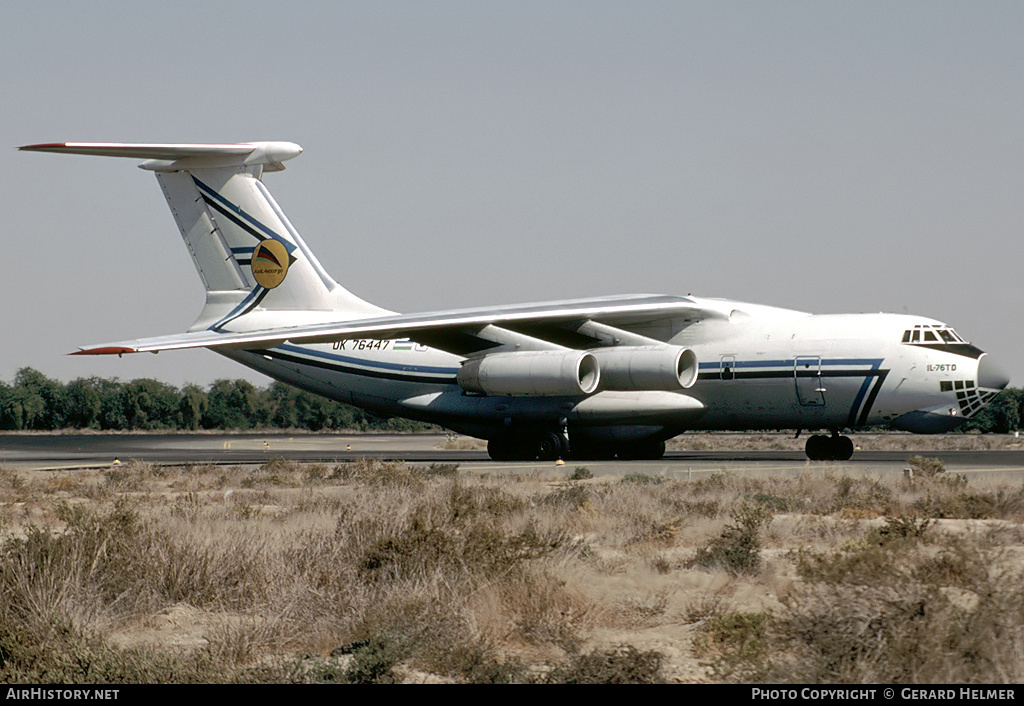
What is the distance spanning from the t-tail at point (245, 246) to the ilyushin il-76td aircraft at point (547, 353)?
0.03m

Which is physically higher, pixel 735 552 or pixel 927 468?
pixel 735 552

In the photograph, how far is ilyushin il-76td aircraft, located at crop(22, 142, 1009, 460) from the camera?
66.1 ft

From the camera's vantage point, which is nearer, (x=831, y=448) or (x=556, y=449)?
(x=831, y=448)

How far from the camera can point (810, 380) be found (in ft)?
66.4

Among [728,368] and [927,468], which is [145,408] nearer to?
[728,368]

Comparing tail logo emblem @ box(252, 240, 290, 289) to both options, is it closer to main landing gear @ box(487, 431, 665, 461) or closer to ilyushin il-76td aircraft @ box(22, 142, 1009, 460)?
ilyushin il-76td aircraft @ box(22, 142, 1009, 460)

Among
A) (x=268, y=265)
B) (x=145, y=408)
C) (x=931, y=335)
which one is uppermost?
(x=268, y=265)

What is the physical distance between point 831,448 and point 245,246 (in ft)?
44.5

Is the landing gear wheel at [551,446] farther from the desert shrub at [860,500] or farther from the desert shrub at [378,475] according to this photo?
the desert shrub at [860,500]

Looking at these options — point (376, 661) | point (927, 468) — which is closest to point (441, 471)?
point (927, 468)

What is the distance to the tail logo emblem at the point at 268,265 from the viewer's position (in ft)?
81.7

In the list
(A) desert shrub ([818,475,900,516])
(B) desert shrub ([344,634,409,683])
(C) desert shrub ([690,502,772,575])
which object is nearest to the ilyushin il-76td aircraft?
(A) desert shrub ([818,475,900,516])
